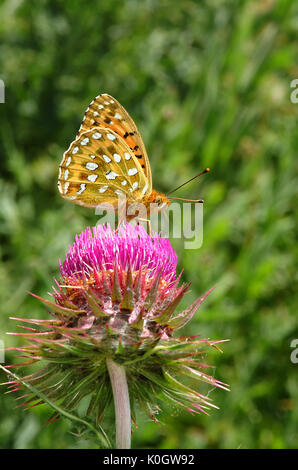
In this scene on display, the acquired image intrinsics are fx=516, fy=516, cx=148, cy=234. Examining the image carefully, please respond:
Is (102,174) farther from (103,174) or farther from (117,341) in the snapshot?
(117,341)

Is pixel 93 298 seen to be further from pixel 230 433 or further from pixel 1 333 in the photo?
pixel 230 433

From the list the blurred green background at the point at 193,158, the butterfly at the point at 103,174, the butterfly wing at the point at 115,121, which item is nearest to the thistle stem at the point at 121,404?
the butterfly at the point at 103,174

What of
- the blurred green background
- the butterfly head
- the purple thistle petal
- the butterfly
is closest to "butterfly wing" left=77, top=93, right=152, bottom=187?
the butterfly

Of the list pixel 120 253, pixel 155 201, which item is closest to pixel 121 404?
pixel 120 253

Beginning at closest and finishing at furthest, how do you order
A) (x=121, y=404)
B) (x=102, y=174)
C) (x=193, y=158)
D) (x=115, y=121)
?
(x=121, y=404)
(x=102, y=174)
(x=115, y=121)
(x=193, y=158)

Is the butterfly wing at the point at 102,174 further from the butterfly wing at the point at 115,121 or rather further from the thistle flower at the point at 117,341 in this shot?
the thistle flower at the point at 117,341
